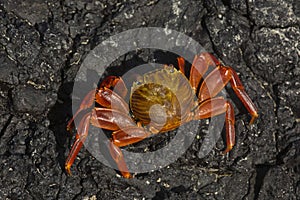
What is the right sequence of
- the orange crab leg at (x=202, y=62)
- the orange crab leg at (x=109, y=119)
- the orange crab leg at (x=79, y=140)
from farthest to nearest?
the orange crab leg at (x=202, y=62), the orange crab leg at (x=109, y=119), the orange crab leg at (x=79, y=140)

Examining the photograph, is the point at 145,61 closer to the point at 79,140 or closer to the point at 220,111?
the point at 220,111

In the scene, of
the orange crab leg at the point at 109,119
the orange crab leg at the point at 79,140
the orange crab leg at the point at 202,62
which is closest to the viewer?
the orange crab leg at the point at 79,140

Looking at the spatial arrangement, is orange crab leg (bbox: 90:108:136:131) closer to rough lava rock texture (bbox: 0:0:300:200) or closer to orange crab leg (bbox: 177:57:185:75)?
rough lava rock texture (bbox: 0:0:300:200)

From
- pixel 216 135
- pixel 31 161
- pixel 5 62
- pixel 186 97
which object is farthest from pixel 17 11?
pixel 216 135

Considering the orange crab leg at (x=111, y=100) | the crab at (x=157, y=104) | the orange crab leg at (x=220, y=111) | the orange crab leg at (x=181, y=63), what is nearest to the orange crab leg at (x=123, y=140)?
the crab at (x=157, y=104)

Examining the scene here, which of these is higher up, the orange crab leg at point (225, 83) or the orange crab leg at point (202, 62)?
the orange crab leg at point (202, 62)

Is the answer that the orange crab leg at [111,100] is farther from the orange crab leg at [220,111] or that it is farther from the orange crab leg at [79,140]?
the orange crab leg at [220,111]
